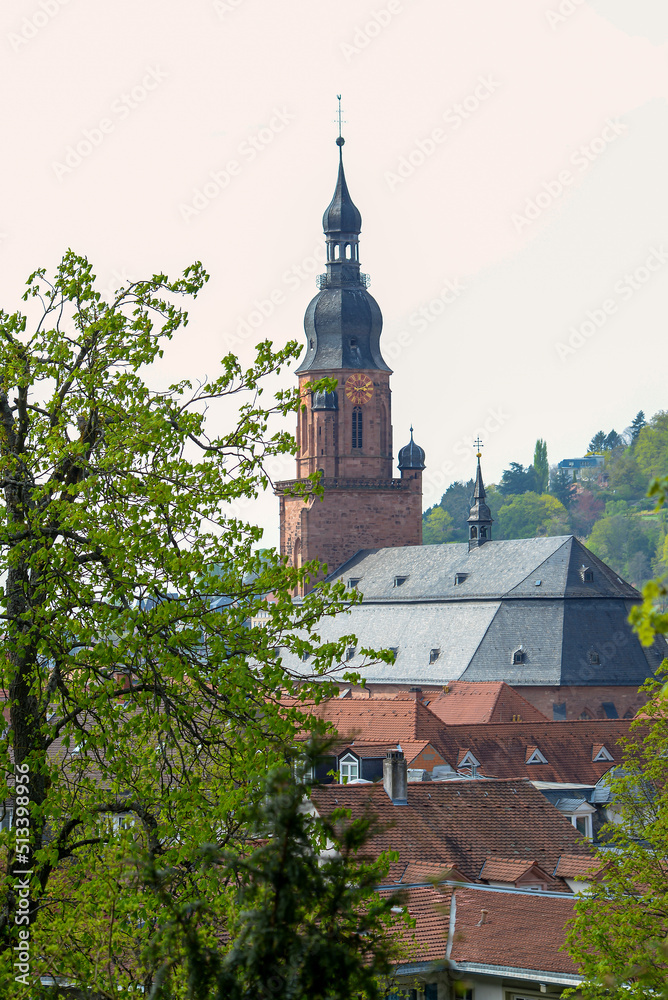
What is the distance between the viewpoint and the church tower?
3305 inches

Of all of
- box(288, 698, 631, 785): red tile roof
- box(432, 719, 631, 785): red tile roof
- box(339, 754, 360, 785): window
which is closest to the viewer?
box(339, 754, 360, 785): window

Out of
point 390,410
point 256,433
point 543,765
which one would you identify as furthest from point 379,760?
point 390,410

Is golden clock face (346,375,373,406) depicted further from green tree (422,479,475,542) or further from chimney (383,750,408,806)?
green tree (422,479,475,542)

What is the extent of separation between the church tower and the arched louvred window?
0.06 meters

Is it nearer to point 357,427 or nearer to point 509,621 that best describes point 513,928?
point 509,621

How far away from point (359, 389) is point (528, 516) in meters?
110

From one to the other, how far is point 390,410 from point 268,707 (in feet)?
251

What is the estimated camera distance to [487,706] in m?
58.7

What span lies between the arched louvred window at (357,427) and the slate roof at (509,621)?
38.9 ft

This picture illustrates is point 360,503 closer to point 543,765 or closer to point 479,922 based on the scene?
point 543,765

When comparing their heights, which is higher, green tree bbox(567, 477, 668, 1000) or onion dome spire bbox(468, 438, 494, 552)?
onion dome spire bbox(468, 438, 494, 552)

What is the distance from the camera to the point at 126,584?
33.4 ft

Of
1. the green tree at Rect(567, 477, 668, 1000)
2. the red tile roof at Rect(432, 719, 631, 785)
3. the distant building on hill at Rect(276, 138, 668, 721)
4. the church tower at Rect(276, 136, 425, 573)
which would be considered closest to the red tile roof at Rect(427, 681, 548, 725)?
the distant building on hill at Rect(276, 138, 668, 721)

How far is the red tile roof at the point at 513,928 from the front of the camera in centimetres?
2139
